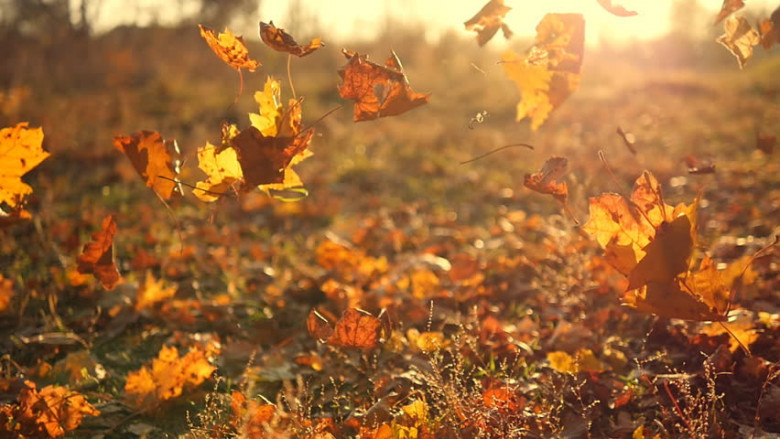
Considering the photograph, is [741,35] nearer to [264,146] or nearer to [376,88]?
[376,88]

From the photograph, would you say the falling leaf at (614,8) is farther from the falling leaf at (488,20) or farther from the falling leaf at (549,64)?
the falling leaf at (488,20)

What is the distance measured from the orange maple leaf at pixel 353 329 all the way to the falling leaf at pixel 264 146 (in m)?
0.41

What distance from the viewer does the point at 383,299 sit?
101 inches

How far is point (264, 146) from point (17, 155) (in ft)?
2.34

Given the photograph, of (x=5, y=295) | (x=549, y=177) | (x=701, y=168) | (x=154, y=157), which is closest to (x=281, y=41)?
(x=154, y=157)

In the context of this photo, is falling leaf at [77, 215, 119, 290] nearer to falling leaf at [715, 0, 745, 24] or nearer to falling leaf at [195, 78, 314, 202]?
falling leaf at [195, 78, 314, 202]

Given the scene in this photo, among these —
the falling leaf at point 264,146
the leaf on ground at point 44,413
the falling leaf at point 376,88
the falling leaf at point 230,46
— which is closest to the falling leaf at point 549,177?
the falling leaf at point 376,88

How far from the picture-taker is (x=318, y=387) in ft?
6.79

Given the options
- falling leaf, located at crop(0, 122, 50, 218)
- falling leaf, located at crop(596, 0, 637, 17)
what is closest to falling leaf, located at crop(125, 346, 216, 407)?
falling leaf, located at crop(0, 122, 50, 218)

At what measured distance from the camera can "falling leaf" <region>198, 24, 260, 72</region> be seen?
4.91 ft

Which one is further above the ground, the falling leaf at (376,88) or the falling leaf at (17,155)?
the falling leaf at (376,88)

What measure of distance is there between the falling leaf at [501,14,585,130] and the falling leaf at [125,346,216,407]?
1.33m

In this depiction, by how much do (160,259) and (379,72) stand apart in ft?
7.78

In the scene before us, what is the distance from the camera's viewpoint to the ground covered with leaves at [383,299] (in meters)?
1.62
